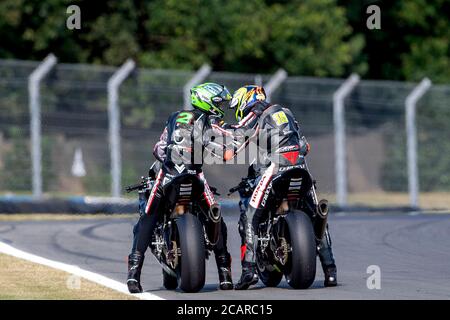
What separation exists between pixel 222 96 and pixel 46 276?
7.85ft

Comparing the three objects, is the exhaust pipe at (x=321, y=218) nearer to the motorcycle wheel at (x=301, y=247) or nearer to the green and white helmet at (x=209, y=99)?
the motorcycle wheel at (x=301, y=247)

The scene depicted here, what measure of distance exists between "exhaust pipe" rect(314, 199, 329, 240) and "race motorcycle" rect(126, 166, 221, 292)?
2.83 ft

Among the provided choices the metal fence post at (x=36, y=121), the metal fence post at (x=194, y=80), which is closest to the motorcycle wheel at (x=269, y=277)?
the metal fence post at (x=36, y=121)

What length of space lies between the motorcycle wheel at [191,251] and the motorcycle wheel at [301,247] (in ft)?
2.47

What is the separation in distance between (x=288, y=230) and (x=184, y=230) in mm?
902

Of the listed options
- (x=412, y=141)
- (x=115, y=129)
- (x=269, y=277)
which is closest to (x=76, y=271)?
(x=269, y=277)

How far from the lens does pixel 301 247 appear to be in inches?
448

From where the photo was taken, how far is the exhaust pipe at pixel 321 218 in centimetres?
1172

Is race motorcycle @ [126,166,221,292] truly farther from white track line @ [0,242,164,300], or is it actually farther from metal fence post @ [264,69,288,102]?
metal fence post @ [264,69,288,102]

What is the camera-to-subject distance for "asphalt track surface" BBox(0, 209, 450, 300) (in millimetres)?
11562

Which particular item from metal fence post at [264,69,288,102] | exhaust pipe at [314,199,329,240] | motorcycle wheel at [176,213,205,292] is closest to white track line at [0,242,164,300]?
motorcycle wheel at [176,213,205,292]

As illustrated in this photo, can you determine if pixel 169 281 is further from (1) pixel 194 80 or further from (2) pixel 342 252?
(1) pixel 194 80

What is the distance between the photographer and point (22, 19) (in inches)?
1182
